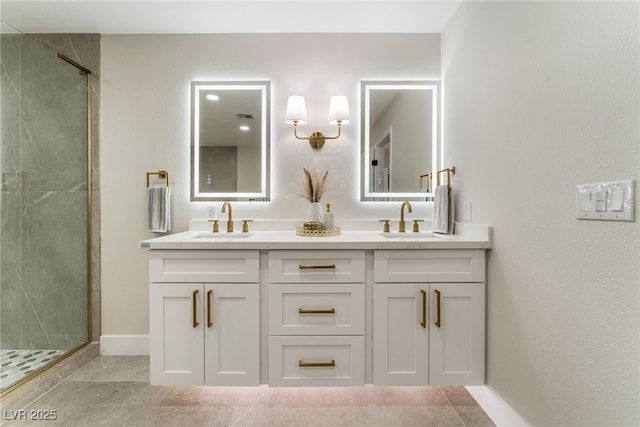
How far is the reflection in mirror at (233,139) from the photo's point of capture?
215 cm

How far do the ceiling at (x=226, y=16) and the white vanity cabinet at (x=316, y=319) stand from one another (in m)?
1.54

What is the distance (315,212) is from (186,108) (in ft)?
3.93

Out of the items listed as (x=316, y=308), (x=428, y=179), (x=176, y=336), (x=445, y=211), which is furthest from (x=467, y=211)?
(x=176, y=336)

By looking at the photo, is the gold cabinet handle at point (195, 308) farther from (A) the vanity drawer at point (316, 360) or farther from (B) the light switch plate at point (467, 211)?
(B) the light switch plate at point (467, 211)

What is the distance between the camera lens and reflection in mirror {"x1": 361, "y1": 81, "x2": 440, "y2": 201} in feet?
7.06

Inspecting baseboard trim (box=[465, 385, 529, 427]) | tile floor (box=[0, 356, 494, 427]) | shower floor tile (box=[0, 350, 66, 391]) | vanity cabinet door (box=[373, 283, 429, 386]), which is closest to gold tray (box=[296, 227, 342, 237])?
vanity cabinet door (box=[373, 283, 429, 386])

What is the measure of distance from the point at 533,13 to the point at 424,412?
1.91 meters

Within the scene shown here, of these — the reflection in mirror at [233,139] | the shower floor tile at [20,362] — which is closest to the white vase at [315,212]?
the reflection in mirror at [233,139]

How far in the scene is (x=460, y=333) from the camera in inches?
60.1

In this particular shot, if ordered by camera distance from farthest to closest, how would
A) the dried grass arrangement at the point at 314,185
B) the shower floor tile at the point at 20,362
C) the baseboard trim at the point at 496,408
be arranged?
the dried grass arrangement at the point at 314,185 < the shower floor tile at the point at 20,362 < the baseboard trim at the point at 496,408

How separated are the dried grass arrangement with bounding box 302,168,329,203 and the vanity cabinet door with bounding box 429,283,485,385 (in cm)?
97

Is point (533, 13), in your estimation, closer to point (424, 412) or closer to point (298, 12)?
point (298, 12)

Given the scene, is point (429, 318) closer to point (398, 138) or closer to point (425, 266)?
point (425, 266)

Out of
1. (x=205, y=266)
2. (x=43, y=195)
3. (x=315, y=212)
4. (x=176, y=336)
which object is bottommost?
(x=176, y=336)
